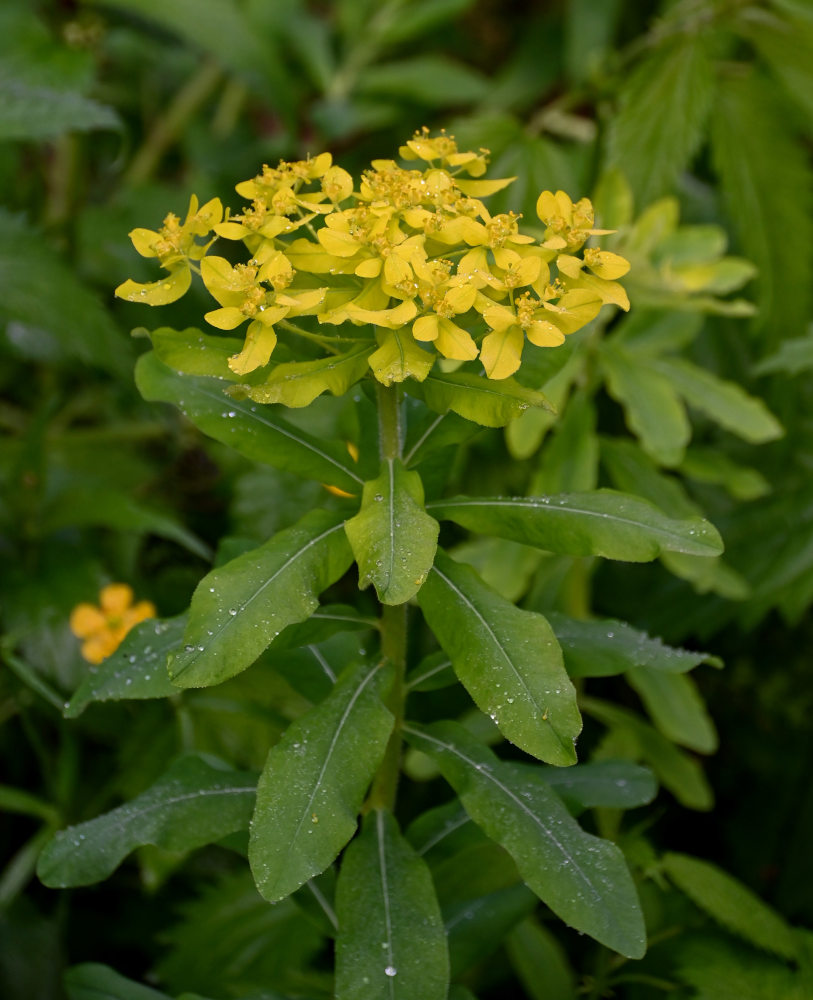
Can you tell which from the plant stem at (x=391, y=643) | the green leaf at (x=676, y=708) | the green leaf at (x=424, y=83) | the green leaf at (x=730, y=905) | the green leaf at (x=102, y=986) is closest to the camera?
the plant stem at (x=391, y=643)

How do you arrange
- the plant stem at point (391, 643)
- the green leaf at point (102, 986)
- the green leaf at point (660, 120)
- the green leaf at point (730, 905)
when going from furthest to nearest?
the green leaf at point (660, 120)
the green leaf at point (730, 905)
the green leaf at point (102, 986)
the plant stem at point (391, 643)

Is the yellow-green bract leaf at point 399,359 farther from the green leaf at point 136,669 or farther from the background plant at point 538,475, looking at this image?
the green leaf at point 136,669

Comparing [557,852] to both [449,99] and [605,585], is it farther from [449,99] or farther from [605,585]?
[449,99]

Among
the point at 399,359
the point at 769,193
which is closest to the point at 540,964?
the point at 399,359

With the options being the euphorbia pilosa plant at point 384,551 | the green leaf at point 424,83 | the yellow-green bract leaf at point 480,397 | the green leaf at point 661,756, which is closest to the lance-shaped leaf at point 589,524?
the euphorbia pilosa plant at point 384,551

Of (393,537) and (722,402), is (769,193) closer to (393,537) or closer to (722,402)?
(722,402)

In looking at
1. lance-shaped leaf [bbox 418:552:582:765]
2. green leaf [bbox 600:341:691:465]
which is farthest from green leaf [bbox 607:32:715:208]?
lance-shaped leaf [bbox 418:552:582:765]

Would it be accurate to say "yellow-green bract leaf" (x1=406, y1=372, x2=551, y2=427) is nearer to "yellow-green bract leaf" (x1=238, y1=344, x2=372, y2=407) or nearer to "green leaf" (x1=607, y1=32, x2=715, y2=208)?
"yellow-green bract leaf" (x1=238, y1=344, x2=372, y2=407)
